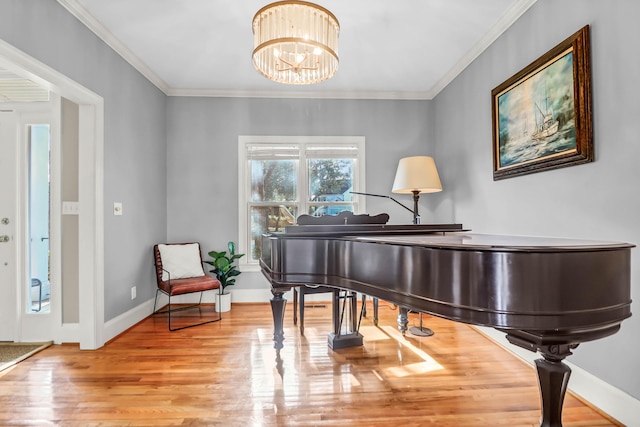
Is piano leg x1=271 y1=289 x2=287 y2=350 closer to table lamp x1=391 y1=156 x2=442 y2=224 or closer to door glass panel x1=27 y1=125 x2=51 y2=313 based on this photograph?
table lamp x1=391 y1=156 x2=442 y2=224

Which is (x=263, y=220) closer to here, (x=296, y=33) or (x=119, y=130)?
(x=119, y=130)

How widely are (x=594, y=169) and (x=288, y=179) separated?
306 cm

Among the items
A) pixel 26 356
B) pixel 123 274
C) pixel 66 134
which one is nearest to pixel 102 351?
pixel 26 356

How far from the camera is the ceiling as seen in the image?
8.27 ft

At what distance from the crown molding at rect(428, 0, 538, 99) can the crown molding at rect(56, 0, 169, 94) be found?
10.6 ft

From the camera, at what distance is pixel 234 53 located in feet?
10.5

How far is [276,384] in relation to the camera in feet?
6.97

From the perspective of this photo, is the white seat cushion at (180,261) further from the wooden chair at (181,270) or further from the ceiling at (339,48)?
the ceiling at (339,48)

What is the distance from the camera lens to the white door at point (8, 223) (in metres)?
2.83

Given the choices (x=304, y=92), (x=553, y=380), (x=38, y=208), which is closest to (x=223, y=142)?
(x=304, y=92)

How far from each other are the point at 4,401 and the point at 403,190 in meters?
3.42

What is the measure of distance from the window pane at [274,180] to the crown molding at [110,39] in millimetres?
1397

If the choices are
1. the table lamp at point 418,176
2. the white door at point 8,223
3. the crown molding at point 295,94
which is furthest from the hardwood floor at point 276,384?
the crown molding at point 295,94

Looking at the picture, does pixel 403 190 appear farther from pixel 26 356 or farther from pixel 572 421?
pixel 26 356
